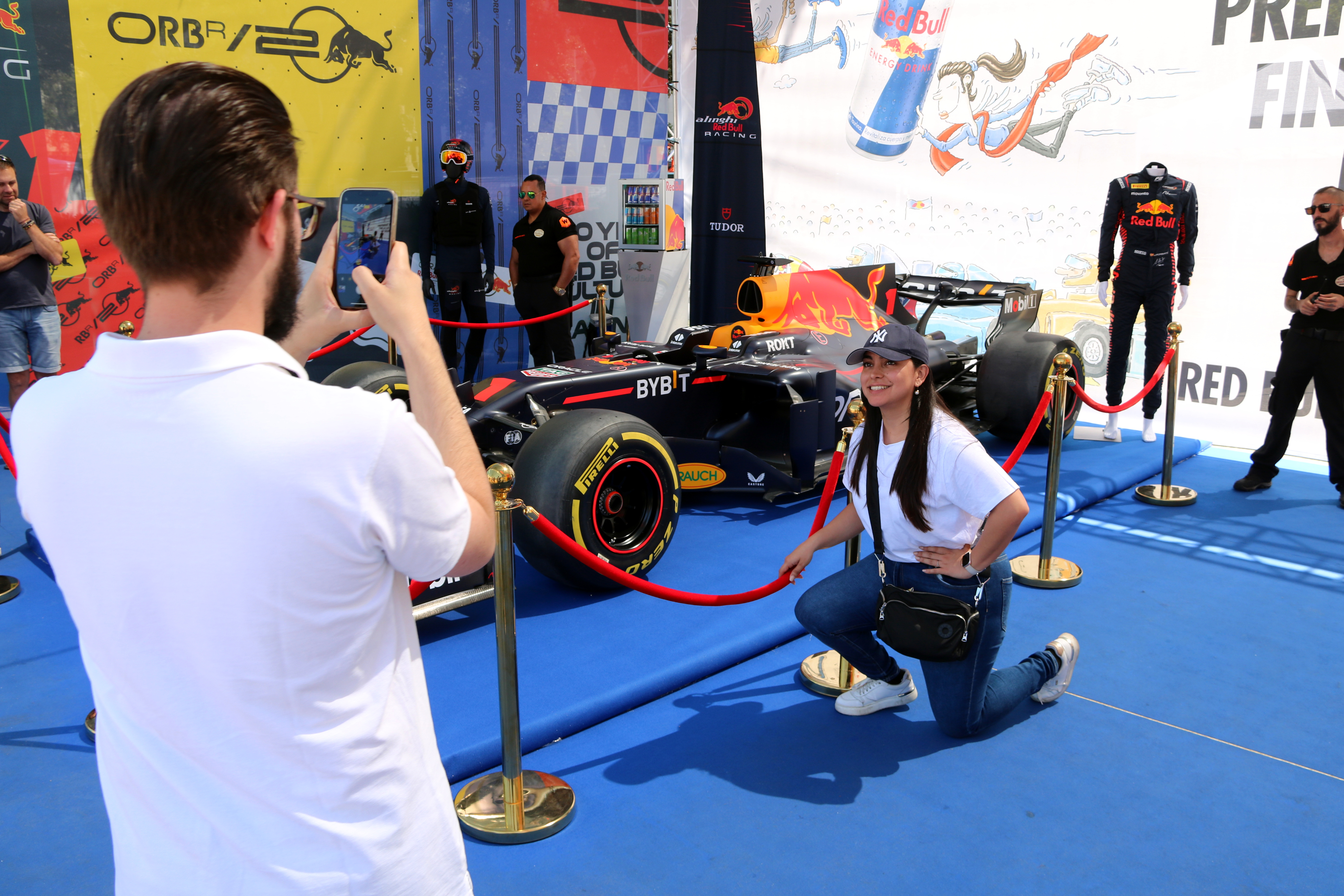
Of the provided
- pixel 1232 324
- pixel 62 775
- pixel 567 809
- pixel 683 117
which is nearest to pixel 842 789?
pixel 567 809

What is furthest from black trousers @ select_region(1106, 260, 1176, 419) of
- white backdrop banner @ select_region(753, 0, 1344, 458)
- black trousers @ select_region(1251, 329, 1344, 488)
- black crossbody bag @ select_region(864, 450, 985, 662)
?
black crossbody bag @ select_region(864, 450, 985, 662)

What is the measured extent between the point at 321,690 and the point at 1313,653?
388 cm

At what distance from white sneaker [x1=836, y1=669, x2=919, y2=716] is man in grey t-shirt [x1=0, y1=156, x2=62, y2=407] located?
4.77m

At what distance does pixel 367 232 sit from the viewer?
4.61ft

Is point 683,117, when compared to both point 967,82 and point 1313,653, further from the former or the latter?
point 1313,653

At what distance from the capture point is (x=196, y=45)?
7.40 metres

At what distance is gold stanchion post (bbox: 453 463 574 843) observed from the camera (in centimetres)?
243

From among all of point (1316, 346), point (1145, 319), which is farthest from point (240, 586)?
point (1145, 319)

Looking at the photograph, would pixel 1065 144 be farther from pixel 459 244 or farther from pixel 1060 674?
pixel 1060 674

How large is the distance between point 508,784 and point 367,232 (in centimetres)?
163

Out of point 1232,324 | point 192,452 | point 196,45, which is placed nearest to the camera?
point 192,452

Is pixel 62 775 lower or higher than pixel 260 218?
lower

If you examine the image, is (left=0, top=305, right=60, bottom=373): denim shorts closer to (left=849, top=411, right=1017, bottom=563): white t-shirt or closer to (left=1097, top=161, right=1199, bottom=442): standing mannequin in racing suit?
(left=849, top=411, right=1017, bottom=563): white t-shirt

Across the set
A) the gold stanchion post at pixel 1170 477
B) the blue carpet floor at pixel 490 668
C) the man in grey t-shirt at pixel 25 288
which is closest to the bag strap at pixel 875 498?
the blue carpet floor at pixel 490 668
